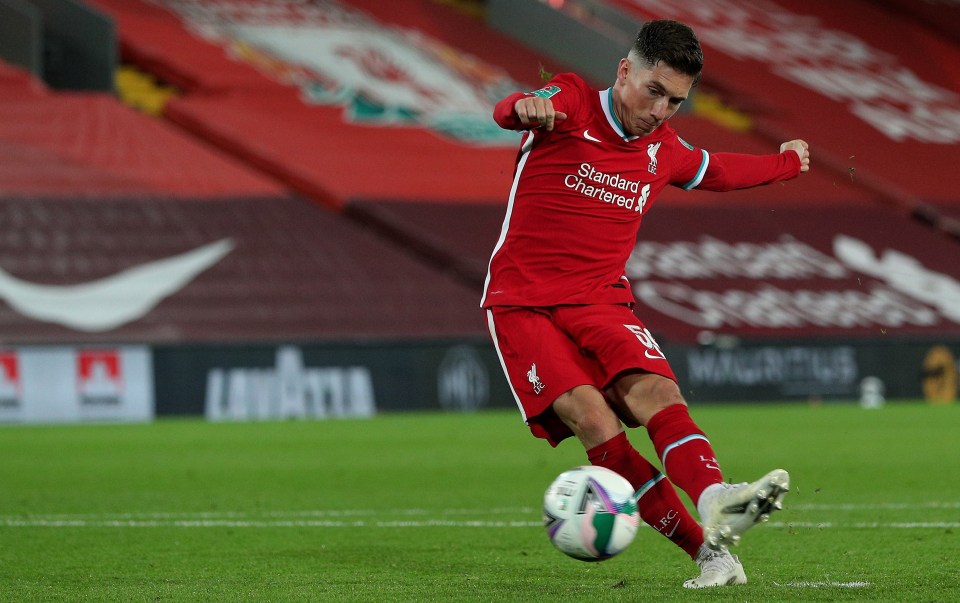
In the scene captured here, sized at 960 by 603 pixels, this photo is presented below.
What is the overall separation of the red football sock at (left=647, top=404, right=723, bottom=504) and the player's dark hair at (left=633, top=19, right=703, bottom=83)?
3.55ft

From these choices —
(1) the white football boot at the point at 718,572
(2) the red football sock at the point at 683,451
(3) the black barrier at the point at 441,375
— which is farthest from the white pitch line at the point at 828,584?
(3) the black barrier at the point at 441,375

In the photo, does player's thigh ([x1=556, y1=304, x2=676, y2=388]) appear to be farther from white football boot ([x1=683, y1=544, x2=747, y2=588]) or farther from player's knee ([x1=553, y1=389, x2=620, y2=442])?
white football boot ([x1=683, y1=544, x2=747, y2=588])

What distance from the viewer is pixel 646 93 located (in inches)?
193

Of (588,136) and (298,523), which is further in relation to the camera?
(298,523)

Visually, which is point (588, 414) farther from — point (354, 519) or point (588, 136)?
point (354, 519)

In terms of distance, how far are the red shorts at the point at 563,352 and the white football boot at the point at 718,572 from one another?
60 centimetres

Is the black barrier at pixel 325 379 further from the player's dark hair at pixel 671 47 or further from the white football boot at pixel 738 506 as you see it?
the white football boot at pixel 738 506

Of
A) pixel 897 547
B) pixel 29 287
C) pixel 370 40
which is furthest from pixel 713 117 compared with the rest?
pixel 897 547

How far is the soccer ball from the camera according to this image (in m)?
4.65

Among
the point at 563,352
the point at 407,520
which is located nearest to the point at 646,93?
Answer: the point at 563,352

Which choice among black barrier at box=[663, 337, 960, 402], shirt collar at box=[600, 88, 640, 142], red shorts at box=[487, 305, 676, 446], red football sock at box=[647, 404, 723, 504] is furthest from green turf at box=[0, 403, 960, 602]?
→ black barrier at box=[663, 337, 960, 402]

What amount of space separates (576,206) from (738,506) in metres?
1.28

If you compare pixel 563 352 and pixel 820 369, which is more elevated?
pixel 563 352

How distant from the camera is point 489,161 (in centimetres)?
2323
